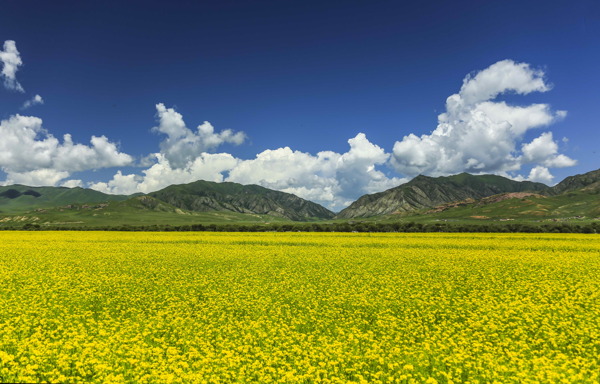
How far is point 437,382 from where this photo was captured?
39.1 feet

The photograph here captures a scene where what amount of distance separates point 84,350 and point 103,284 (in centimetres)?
1593

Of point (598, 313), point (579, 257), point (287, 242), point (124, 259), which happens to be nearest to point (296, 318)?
point (598, 313)

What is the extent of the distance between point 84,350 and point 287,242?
53.7 meters

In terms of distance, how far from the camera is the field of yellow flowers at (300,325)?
1283 cm

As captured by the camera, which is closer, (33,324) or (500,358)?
(500,358)

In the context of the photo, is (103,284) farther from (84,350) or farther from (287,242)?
(287,242)

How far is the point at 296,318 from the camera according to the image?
63.3 ft

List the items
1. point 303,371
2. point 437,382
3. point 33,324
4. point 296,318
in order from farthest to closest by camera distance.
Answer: point 296,318 < point 33,324 < point 303,371 < point 437,382

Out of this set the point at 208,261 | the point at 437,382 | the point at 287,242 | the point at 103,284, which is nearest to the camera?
the point at 437,382

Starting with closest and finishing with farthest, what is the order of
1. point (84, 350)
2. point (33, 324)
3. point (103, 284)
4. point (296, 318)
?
point (84, 350) < point (33, 324) < point (296, 318) < point (103, 284)

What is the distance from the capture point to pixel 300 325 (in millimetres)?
18547

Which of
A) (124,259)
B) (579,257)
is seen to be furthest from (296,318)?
(579,257)

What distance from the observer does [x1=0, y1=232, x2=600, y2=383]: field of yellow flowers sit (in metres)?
12.8

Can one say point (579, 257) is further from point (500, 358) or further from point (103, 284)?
point (103, 284)
